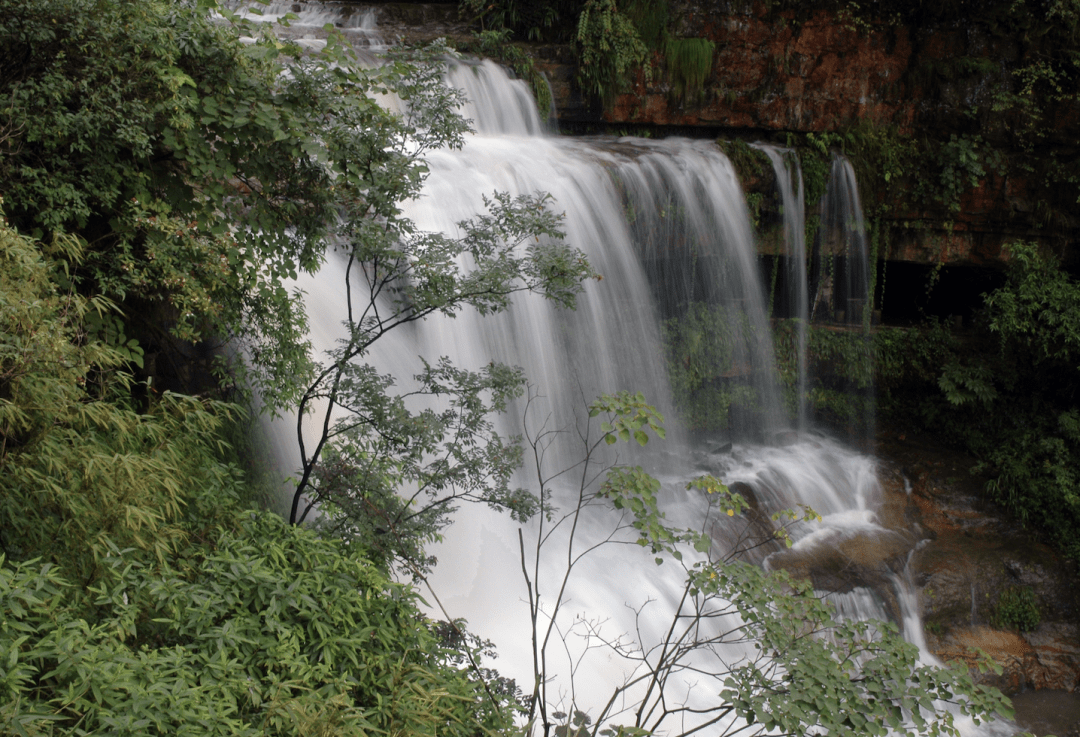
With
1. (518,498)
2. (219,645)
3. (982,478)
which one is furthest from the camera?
(982,478)

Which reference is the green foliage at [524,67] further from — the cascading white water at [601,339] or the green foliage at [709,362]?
the green foliage at [709,362]

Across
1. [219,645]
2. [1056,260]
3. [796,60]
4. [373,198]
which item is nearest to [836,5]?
[796,60]

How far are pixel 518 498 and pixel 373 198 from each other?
1942mm

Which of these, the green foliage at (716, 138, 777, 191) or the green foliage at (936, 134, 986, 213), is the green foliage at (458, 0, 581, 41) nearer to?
the green foliage at (716, 138, 777, 191)

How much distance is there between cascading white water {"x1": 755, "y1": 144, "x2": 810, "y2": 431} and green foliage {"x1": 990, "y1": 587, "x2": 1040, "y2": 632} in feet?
12.3

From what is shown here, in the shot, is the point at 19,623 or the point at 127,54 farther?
the point at 127,54

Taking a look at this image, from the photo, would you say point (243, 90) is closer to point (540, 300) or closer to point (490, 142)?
point (540, 300)

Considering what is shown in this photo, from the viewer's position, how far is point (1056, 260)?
1084cm

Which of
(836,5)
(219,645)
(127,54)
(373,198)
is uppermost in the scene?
(836,5)

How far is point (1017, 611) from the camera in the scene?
335 inches

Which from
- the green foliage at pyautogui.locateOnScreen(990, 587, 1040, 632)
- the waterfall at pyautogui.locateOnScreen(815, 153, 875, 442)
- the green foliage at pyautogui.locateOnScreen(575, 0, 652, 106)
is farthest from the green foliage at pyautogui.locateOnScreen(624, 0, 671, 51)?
the green foliage at pyautogui.locateOnScreen(990, 587, 1040, 632)

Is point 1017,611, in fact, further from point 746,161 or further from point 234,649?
point 234,649

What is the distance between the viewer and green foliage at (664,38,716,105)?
35.8 feet

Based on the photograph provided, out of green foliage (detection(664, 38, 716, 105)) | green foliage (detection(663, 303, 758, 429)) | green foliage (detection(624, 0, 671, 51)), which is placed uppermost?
Answer: green foliage (detection(624, 0, 671, 51))
